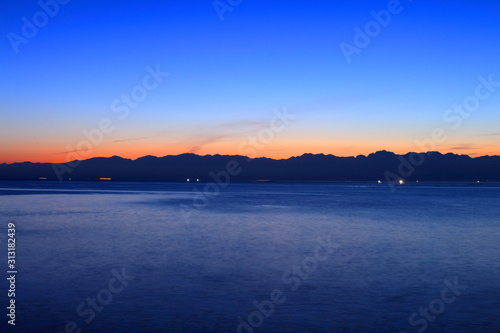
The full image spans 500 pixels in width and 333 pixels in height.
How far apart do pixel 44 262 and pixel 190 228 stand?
15348 millimetres

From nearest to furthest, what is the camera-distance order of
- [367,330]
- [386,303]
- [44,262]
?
[367,330], [386,303], [44,262]

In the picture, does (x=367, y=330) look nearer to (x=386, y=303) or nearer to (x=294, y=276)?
(x=386, y=303)

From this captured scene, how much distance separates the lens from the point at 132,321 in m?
11.3

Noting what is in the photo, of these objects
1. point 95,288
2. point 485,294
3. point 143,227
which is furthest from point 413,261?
point 143,227

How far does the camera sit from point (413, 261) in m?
20.1

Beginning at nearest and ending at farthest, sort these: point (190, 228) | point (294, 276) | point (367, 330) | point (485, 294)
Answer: point (367, 330) → point (485, 294) → point (294, 276) → point (190, 228)

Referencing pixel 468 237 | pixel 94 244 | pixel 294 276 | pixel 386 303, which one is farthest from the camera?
pixel 468 237

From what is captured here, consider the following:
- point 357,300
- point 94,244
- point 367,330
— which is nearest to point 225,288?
point 357,300

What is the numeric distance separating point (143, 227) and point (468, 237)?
888 inches

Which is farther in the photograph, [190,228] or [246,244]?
[190,228]

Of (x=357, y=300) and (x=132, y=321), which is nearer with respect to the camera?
(x=132, y=321)

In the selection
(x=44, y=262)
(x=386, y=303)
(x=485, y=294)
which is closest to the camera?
(x=386, y=303)

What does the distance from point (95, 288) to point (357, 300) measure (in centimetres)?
821

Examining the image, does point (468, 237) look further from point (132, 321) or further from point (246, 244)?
point (132, 321)
